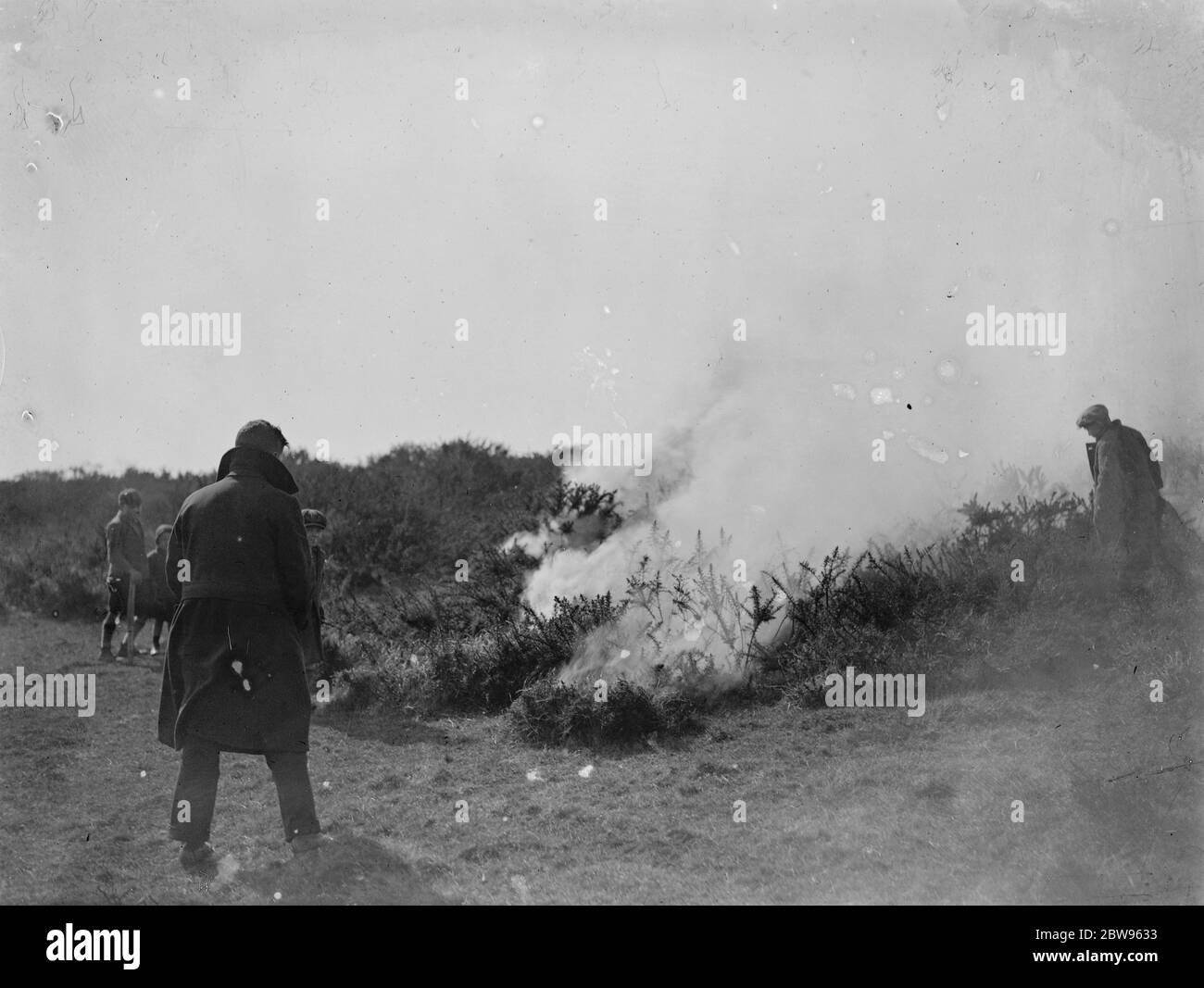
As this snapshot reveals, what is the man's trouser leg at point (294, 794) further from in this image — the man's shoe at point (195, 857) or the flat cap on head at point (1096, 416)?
the flat cap on head at point (1096, 416)

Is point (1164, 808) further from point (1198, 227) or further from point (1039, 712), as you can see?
point (1198, 227)

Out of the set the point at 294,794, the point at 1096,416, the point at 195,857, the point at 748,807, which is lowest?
the point at 195,857

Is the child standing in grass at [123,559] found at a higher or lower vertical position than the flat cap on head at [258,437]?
lower

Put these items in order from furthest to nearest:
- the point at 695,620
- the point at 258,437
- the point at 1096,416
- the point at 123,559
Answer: the point at 123,559 → the point at 695,620 → the point at 1096,416 → the point at 258,437

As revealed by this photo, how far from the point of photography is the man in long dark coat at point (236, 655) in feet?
16.3

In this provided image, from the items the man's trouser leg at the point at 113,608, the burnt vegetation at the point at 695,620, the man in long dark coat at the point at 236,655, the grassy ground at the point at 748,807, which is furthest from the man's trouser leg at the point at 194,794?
the man's trouser leg at the point at 113,608

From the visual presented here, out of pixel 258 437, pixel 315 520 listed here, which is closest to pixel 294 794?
pixel 258 437

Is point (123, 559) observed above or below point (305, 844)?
above

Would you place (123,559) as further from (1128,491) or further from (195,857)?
(1128,491)

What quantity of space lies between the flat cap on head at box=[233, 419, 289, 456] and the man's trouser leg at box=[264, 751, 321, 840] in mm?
1531

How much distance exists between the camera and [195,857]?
502 cm

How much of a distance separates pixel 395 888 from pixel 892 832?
2427 millimetres

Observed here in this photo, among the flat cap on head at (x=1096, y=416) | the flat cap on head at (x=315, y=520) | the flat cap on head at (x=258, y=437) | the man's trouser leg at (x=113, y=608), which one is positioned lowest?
the man's trouser leg at (x=113, y=608)

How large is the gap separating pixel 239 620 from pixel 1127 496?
223 inches
